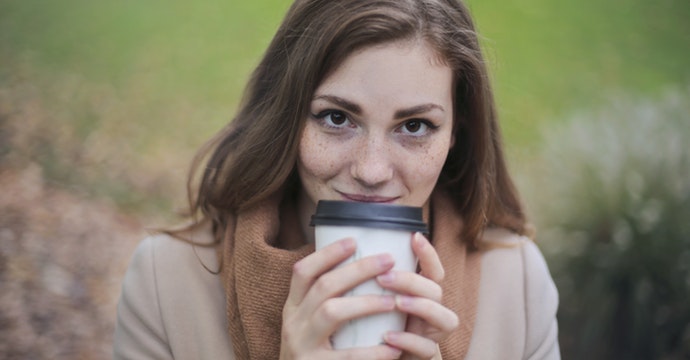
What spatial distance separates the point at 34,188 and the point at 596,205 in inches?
110

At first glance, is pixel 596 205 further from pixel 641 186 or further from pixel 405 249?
pixel 405 249

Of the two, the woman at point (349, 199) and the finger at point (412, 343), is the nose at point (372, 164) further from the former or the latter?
the finger at point (412, 343)

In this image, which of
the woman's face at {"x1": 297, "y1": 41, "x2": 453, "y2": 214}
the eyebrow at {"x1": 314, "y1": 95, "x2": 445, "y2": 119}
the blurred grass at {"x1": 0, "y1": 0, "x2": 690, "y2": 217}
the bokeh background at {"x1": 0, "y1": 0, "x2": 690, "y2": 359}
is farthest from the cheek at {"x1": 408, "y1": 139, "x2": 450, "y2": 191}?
the bokeh background at {"x1": 0, "y1": 0, "x2": 690, "y2": 359}

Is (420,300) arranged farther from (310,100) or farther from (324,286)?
(310,100)

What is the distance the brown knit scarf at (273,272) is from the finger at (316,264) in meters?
0.24

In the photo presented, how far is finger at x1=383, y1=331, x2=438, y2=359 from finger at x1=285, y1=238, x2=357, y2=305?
0.64 feet

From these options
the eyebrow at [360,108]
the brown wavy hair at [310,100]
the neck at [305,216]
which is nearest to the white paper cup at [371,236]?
the eyebrow at [360,108]

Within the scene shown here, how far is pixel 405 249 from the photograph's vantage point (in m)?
1.53

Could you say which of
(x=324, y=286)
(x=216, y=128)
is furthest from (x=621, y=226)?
(x=324, y=286)

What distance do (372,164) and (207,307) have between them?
732mm

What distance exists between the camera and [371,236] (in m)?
1.49

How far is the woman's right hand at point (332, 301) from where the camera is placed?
58.7 inches

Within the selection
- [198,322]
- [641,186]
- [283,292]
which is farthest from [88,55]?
[641,186]

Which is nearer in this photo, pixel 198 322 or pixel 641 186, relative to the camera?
pixel 198 322
